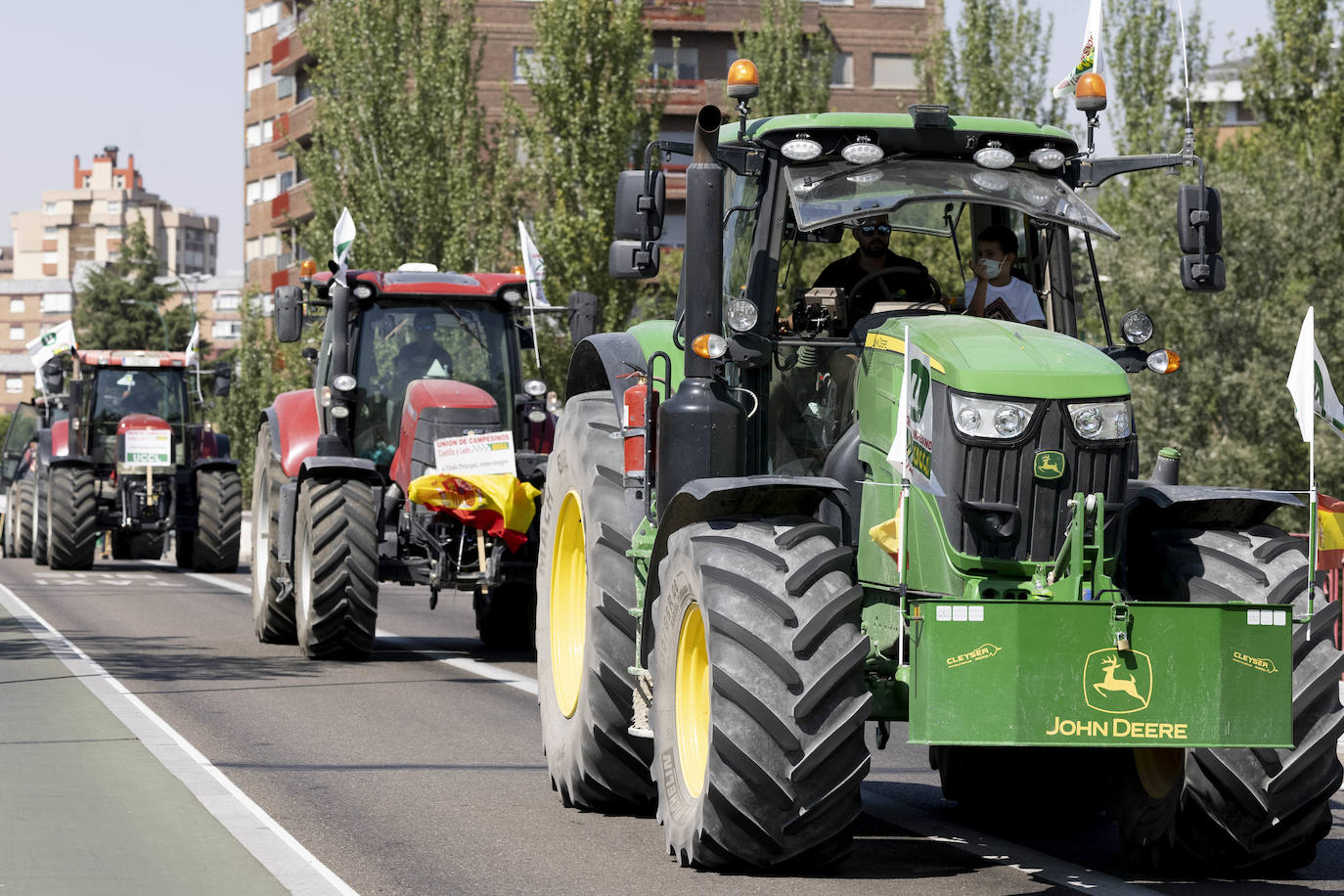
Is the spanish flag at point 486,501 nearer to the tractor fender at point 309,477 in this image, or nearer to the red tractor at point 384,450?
the red tractor at point 384,450

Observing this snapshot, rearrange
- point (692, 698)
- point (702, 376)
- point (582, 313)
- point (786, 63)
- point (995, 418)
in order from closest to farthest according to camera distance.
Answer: point (995, 418)
point (692, 698)
point (702, 376)
point (582, 313)
point (786, 63)

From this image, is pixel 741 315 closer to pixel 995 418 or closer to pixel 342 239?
pixel 995 418

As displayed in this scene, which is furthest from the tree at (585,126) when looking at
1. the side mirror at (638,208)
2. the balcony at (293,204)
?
the balcony at (293,204)

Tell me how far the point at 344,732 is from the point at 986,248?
506 cm

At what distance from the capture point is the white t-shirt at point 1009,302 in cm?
877

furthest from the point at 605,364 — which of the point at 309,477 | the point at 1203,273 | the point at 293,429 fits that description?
the point at 293,429

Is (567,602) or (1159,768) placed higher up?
(567,602)

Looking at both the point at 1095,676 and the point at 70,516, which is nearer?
the point at 1095,676

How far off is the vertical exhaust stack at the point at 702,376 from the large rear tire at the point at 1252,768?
68.5 inches

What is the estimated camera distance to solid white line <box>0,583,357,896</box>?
771 cm

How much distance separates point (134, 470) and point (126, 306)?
66939mm

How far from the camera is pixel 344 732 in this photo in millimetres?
11969

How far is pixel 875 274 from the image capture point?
8.68 m

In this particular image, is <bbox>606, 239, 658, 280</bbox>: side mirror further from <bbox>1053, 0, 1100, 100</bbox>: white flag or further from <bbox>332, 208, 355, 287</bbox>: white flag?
<bbox>332, 208, 355, 287</bbox>: white flag
